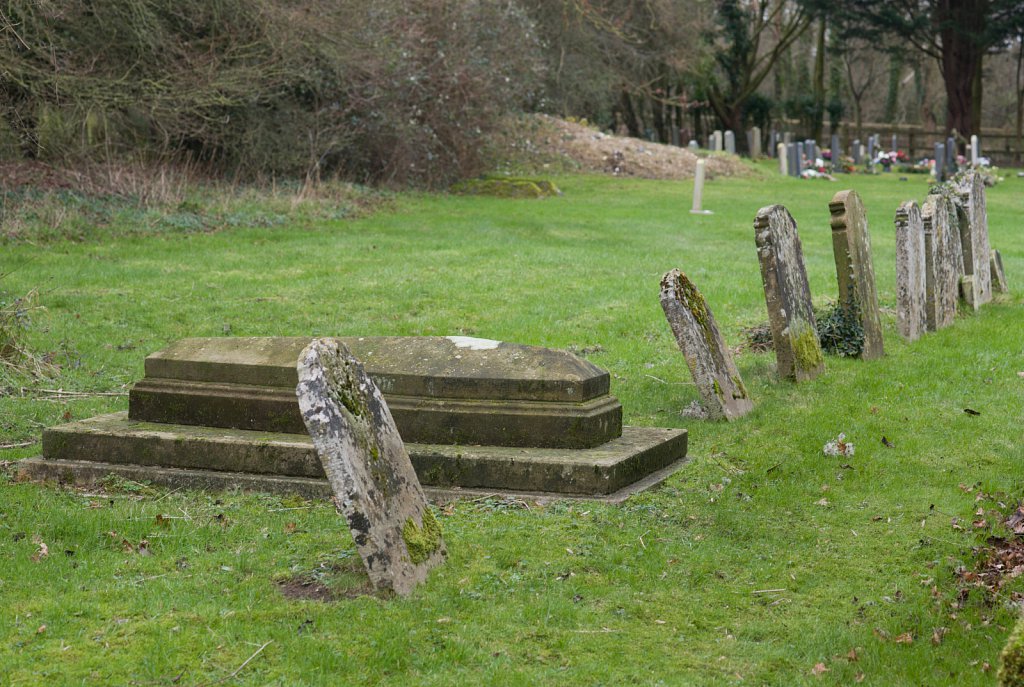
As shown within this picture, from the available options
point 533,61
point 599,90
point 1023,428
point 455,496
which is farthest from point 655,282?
point 599,90

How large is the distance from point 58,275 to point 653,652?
1157 centimetres

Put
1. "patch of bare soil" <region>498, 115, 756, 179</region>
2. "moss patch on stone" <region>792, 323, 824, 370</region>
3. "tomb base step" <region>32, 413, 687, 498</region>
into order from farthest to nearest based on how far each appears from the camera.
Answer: "patch of bare soil" <region>498, 115, 756, 179</region>
"moss patch on stone" <region>792, 323, 824, 370</region>
"tomb base step" <region>32, 413, 687, 498</region>

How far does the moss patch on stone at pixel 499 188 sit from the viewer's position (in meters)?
26.6

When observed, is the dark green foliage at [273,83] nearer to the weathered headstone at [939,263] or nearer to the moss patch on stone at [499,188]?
the moss patch on stone at [499,188]

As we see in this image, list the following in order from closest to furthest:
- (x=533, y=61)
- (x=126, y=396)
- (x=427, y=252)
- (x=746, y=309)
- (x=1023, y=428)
→ (x=1023, y=428)
(x=126, y=396)
(x=746, y=309)
(x=427, y=252)
(x=533, y=61)

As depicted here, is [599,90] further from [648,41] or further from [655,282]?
[655,282]

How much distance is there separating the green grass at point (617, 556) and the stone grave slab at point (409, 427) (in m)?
0.23

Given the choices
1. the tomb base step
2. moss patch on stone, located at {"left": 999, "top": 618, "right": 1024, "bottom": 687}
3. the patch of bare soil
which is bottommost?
the tomb base step

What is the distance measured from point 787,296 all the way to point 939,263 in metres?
2.85

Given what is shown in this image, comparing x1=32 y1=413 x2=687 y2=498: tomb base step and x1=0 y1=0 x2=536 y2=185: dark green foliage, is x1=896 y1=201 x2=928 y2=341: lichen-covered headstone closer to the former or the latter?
x1=32 y1=413 x2=687 y2=498: tomb base step

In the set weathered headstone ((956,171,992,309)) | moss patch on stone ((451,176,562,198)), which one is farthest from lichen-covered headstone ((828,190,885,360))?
moss patch on stone ((451,176,562,198))

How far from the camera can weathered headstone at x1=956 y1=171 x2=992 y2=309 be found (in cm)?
1253

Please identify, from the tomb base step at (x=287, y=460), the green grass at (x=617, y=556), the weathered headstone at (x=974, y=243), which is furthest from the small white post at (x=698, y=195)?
the tomb base step at (x=287, y=460)

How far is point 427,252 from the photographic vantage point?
1745cm
